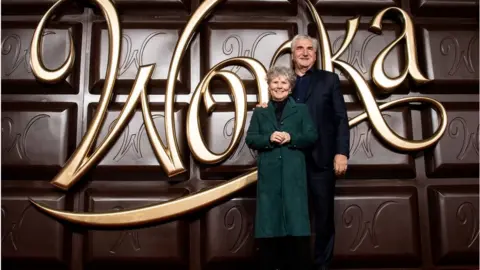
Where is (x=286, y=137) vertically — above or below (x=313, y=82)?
below

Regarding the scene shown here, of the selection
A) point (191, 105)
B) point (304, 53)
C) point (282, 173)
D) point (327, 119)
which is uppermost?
point (304, 53)

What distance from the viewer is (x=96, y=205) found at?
6.89ft

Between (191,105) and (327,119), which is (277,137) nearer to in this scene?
(327,119)

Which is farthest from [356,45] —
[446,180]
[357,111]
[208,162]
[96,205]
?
[96,205]

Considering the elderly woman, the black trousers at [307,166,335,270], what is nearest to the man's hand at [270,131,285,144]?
the elderly woman

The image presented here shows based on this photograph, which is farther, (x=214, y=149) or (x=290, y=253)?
(x=214, y=149)

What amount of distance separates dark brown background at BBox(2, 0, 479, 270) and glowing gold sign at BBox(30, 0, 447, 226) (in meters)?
0.06

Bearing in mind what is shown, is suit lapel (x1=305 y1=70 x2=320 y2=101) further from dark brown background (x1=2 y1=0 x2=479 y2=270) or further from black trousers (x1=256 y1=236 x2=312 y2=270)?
black trousers (x1=256 y1=236 x2=312 y2=270)

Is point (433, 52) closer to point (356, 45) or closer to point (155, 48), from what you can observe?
point (356, 45)

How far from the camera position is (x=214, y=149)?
2.16 meters

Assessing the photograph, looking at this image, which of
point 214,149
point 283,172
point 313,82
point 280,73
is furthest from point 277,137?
point 214,149

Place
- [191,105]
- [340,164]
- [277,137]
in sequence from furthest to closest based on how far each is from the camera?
1. [191,105]
2. [340,164]
3. [277,137]

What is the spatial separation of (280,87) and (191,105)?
1.89 feet

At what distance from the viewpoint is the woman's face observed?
1.72 meters
